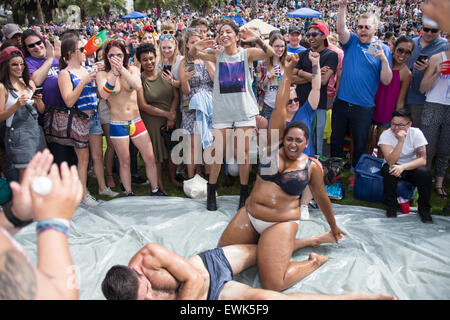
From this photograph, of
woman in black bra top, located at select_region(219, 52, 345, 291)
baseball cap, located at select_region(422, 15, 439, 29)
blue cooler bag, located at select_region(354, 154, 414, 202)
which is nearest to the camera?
baseball cap, located at select_region(422, 15, 439, 29)

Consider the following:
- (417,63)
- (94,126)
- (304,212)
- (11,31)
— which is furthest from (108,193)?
(417,63)

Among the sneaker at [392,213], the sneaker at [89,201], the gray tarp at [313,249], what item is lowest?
the gray tarp at [313,249]

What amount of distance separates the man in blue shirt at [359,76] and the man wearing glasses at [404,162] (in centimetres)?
63

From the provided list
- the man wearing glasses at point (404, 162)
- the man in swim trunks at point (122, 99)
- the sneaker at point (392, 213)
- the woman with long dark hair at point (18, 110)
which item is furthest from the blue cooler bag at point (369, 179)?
the woman with long dark hair at point (18, 110)

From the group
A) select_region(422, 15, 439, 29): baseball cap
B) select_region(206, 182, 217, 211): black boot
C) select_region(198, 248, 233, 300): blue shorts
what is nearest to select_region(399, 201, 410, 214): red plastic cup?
select_region(422, 15, 439, 29): baseball cap

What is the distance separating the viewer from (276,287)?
2.90 metres

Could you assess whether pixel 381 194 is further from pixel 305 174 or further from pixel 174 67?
pixel 174 67

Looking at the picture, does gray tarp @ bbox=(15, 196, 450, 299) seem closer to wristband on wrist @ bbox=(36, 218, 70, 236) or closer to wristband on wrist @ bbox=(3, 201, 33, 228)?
wristband on wrist @ bbox=(3, 201, 33, 228)

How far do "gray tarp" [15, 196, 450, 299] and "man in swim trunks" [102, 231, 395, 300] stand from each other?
49 centimetres

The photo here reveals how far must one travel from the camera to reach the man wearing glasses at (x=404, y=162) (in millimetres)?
4004

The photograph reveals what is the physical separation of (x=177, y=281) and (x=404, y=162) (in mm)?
3057

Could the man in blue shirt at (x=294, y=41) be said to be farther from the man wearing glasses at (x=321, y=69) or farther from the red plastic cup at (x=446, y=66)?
the red plastic cup at (x=446, y=66)

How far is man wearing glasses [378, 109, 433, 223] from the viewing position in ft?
13.1

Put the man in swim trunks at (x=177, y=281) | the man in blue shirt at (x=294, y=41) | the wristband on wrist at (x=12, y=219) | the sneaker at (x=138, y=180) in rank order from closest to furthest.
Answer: the wristband on wrist at (x=12, y=219), the man in swim trunks at (x=177, y=281), the sneaker at (x=138, y=180), the man in blue shirt at (x=294, y=41)
